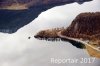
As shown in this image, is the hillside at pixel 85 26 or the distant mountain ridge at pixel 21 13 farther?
the distant mountain ridge at pixel 21 13

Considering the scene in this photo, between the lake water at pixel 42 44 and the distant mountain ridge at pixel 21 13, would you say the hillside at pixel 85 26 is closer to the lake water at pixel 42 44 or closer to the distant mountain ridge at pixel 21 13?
the lake water at pixel 42 44

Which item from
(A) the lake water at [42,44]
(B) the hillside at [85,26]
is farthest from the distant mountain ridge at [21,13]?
(B) the hillside at [85,26]

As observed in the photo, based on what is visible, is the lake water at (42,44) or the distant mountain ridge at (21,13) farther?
the distant mountain ridge at (21,13)

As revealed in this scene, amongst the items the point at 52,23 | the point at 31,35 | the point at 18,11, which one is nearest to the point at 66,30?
the point at 52,23

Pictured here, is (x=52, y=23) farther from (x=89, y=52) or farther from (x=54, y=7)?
(x=89, y=52)

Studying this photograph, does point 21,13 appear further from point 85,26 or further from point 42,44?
point 85,26

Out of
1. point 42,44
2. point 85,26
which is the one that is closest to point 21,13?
point 42,44
